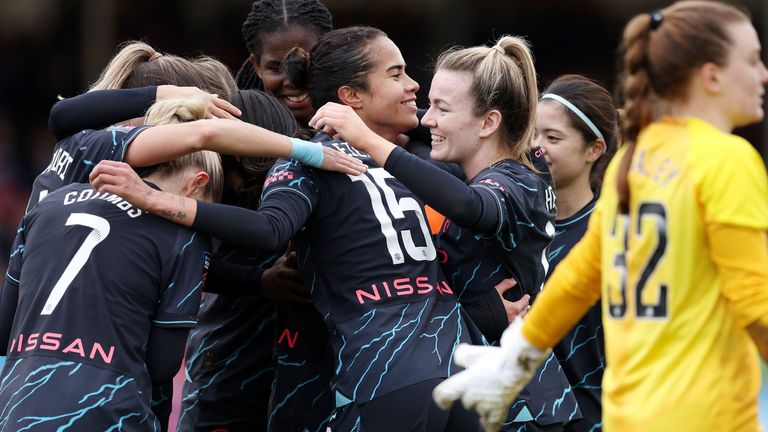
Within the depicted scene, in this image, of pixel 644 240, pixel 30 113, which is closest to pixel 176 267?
pixel 644 240

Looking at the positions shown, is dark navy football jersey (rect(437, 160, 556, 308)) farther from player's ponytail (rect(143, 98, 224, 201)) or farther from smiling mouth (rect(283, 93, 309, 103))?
smiling mouth (rect(283, 93, 309, 103))

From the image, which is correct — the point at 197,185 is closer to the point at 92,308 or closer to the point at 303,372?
the point at 92,308

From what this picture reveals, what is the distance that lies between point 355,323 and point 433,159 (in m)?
0.73

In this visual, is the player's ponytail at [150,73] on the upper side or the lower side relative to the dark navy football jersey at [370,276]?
upper

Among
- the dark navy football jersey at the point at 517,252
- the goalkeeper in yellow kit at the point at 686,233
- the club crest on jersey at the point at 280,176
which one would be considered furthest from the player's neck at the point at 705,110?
the club crest on jersey at the point at 280,176

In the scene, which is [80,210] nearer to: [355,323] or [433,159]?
[355,323]

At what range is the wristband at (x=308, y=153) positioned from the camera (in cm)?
335

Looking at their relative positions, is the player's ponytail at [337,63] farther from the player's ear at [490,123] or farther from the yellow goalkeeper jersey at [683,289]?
the yellow goalkeeper jersey at [683,289]

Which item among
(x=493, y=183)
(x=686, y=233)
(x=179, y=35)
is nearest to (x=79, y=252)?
(x=493, y=183)

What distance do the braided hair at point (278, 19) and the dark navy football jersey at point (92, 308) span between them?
1.48 meters

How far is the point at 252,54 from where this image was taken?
15.5 feet

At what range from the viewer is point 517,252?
353 cm

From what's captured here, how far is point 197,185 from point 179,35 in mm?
9401

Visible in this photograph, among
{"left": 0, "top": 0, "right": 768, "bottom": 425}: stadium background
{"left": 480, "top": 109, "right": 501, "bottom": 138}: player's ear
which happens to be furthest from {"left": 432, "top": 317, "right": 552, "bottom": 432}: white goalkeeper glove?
{"left": 0, "top": 0, "right": 768, "bottom": 425}: stadium background
